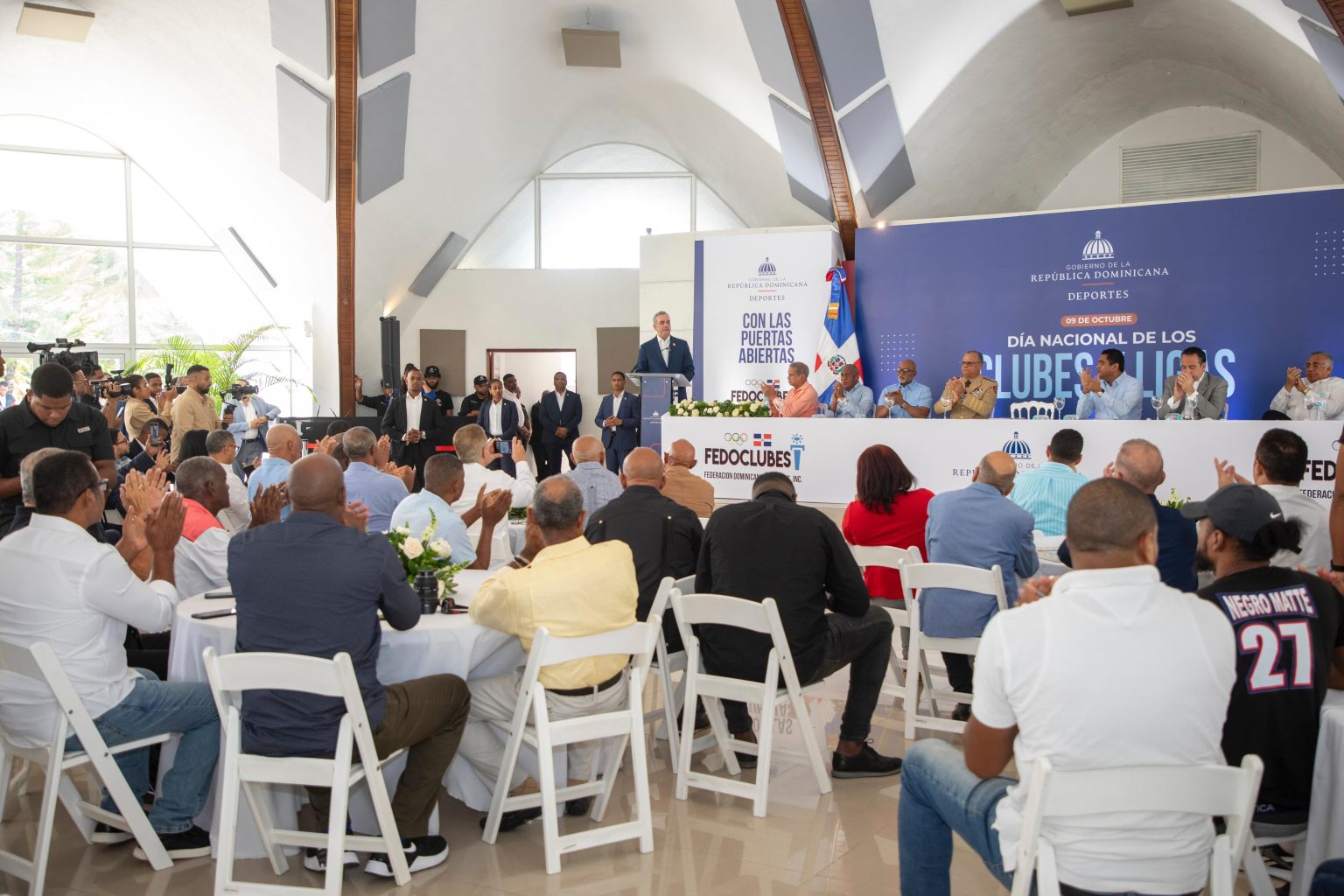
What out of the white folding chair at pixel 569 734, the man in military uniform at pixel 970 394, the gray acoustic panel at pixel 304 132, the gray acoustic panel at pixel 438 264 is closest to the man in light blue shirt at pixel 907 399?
the man in military uniform at pixel 970 394

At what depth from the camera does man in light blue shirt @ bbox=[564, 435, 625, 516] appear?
5.42m

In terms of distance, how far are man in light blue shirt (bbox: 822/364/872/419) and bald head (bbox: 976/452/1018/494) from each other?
5.48 metres

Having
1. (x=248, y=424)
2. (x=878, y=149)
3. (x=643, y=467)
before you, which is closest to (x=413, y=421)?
(x=248, y=424)

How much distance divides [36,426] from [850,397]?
7.34m

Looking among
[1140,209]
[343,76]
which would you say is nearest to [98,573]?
[343,76]

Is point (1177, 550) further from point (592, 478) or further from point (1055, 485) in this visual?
point (592, 478)

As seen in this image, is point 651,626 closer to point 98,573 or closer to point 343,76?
point 98,573

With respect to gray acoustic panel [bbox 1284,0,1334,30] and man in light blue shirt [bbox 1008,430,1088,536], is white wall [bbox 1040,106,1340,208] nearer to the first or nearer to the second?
gray acoustic panel [bbox 1284,0,1334,30]

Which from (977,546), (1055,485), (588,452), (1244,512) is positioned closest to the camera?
(1244,512)

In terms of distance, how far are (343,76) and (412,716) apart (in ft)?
30.7

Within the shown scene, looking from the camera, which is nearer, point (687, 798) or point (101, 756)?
point (101, 756)

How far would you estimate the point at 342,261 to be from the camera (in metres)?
12.8

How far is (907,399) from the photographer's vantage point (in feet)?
33.6

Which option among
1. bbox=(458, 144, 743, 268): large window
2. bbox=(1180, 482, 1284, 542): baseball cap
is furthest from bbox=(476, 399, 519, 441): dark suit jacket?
bbox=(1180, 482, 1284, 542): baseball cap
